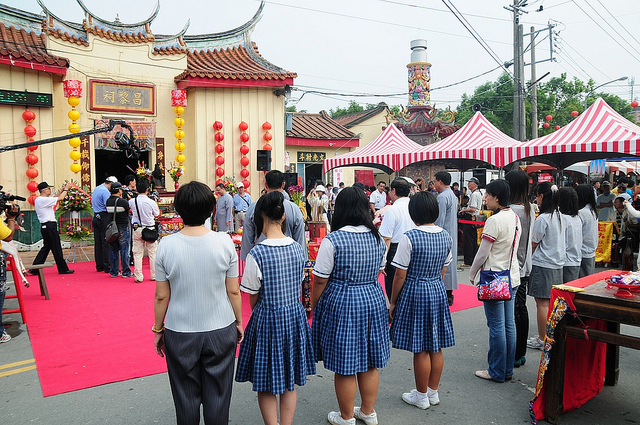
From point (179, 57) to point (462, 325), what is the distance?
10610 mm

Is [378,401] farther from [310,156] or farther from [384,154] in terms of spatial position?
[310,156]

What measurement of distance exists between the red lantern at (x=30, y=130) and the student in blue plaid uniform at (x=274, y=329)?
9.72m

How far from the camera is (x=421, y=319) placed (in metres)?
3.29

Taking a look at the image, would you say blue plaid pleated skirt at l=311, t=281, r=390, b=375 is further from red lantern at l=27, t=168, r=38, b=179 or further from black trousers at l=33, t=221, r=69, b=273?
red lantern at l=27, t=168, r=38, b=179

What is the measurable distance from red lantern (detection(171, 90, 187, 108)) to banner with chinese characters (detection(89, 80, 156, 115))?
726mm

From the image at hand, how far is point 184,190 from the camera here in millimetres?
2504

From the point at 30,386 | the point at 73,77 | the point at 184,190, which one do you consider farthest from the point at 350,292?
the point at 73,77

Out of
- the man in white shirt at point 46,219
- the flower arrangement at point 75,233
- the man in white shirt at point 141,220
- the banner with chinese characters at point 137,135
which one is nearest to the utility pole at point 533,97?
the banner with chinese characters at point 137,135

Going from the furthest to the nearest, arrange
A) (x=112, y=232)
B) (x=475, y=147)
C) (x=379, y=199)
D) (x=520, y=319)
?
(x=379, y=199) → (x=475, y=147) → (x=112, y=232) → (x=520, y=319)

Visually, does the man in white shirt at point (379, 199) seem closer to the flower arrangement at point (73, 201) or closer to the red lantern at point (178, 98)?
the red lantern at point (178, 98)

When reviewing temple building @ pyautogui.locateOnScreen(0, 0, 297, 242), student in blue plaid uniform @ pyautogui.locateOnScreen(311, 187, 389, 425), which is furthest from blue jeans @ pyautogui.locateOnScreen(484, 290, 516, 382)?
temple building @ pyautogui.locateOnScreen(0, 0, 297, 242)

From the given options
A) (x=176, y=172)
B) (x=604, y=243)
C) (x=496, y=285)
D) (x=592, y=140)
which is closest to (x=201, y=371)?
(x=496, y=285)

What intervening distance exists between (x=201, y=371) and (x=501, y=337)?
91.5 inches

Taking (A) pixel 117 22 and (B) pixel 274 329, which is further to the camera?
(A) pixel 117 22
